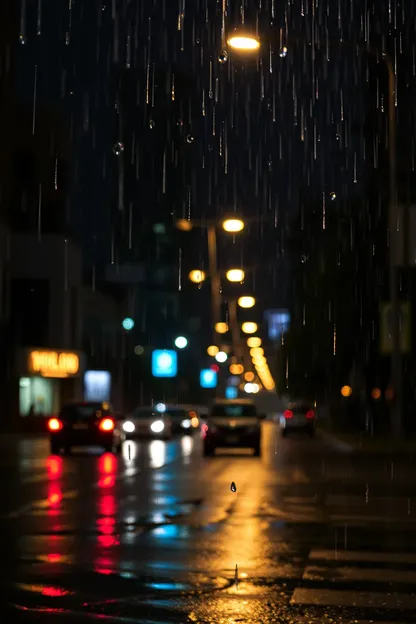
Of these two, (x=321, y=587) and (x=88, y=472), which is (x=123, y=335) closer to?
(x=88, y=472)

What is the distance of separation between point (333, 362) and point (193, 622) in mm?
52908

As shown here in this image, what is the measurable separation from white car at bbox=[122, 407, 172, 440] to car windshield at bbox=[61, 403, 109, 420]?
15.9 meters

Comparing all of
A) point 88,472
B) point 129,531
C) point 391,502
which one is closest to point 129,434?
point 88,472

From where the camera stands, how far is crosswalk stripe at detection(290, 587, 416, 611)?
9844 mm

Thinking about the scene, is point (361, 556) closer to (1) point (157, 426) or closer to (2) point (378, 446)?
(2) point (378, 446)

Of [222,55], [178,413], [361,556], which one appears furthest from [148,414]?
[361,556]

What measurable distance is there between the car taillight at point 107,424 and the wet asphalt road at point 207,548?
11.2 metres

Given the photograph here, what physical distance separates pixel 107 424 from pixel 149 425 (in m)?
16.4

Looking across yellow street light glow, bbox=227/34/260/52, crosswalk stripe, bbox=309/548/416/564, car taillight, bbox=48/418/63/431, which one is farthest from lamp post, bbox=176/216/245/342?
crosswalk stripe, bbox=309/548/416/564

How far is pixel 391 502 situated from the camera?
19.8 meters

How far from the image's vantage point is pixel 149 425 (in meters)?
54.5

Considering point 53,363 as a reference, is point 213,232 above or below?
above

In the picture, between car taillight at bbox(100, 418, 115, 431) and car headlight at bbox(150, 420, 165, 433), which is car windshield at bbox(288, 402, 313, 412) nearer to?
car headlight at bbox(150, 420, 165, 433)

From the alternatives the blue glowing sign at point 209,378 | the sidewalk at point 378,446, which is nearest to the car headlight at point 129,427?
the sidewalk at point 378,446
